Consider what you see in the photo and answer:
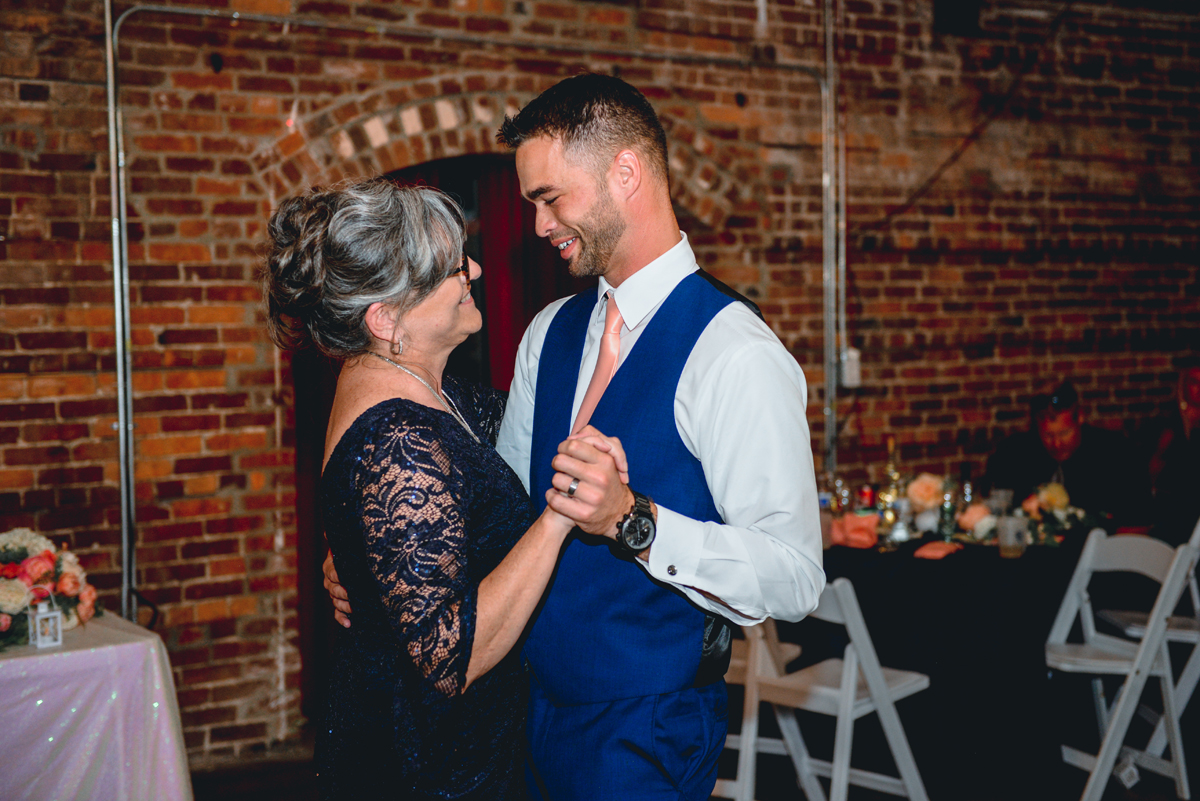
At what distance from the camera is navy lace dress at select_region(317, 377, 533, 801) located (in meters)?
1.29

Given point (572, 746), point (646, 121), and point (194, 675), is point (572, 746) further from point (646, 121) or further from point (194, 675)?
point (194, 675)

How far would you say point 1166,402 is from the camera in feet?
17.1

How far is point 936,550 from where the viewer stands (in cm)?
324

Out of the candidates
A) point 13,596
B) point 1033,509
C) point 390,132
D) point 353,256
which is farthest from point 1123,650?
point 13,596

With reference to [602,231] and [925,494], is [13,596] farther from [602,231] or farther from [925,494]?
[925,494]

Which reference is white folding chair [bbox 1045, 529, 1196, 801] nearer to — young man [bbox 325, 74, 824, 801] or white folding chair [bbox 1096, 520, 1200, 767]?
white folding chair [bbox 1096, 520, 1200, 767]

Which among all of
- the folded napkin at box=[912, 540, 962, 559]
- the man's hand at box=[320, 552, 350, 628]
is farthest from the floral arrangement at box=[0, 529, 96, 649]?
the folded napkin at box=[912, 540, 962, 559]

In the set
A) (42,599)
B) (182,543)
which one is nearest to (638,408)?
(42,599)

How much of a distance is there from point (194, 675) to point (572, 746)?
252 cm

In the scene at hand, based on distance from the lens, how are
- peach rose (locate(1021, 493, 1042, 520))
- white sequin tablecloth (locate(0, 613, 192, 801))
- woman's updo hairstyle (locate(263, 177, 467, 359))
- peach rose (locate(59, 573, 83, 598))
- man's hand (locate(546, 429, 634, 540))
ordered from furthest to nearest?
peach rose (locate(1021, 493, 1042, 520)) → peach rose (locate(59, 573, 83, 598)) → white sequin tablecloth (locate(0, 613, 192, 801)) → woman's updo hairstyle (locate(263, 177, 467, 359)) → man's hand (locate(546, 429, 634, 540))

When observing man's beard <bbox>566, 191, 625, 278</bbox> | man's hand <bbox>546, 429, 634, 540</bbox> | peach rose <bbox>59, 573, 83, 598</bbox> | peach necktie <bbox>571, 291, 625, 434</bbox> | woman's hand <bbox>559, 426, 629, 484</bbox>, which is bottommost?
peach rose <bbox>59, 573, 83, 598</bbox>

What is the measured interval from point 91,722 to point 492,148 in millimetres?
2416

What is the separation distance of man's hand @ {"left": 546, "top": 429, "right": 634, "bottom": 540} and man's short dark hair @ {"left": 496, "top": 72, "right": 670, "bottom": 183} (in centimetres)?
56

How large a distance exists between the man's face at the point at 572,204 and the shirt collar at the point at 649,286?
73mm
